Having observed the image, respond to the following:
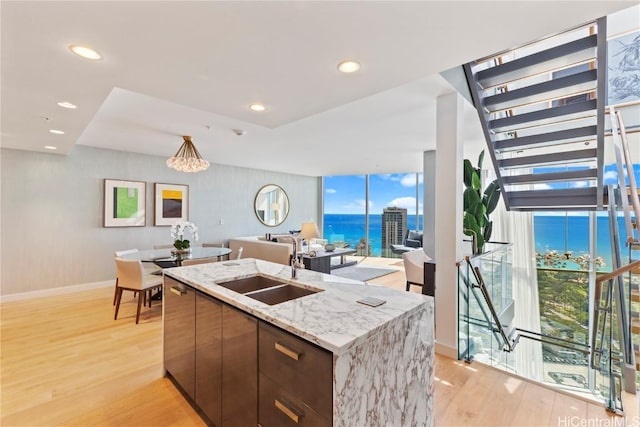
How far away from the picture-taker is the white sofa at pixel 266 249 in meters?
5.39

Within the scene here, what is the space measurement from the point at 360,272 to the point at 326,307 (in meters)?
5.18

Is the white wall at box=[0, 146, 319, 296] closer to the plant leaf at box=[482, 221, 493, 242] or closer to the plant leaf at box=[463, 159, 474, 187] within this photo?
the plant leaf at box=[463, 159, 474, 187]

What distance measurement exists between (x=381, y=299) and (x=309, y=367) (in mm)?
602

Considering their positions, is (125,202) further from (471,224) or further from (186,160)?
(471,224)

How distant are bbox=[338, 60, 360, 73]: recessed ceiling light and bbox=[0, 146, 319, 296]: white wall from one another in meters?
5.15

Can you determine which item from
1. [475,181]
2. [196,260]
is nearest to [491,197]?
[475,181]

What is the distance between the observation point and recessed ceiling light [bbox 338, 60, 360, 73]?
69.7 inches

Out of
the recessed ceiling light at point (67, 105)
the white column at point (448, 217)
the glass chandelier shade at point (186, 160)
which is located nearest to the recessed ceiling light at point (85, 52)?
the recessed ceiling light at point (67, 105)

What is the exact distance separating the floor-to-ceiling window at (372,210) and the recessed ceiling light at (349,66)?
6.57 meters

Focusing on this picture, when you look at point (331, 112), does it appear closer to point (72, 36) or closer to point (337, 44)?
point (337, 44)

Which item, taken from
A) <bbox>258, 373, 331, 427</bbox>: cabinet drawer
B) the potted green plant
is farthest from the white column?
<bbox>258, 373, 331, 427</bbox>: cabinet drawer

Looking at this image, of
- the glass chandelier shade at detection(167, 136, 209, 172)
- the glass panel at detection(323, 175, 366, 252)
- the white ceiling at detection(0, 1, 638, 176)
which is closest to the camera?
the white ceiling at detection(0, 1, 638, 176)

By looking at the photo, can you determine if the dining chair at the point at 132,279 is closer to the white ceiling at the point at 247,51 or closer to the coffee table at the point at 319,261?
the white ceiling at the point at 247,51

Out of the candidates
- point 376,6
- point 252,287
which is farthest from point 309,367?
point 376,6
